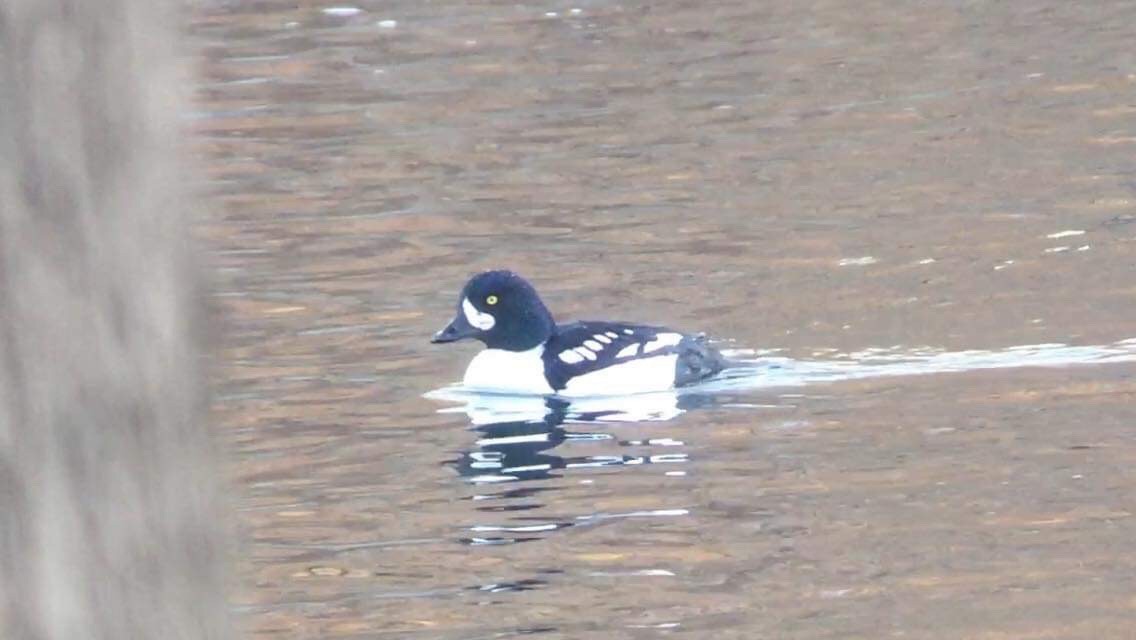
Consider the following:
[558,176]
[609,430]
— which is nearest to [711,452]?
[609,430]

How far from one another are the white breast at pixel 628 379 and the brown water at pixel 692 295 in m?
0.42

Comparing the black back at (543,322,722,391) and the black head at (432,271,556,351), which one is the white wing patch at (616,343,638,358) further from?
the black head at (432,271,556,351)

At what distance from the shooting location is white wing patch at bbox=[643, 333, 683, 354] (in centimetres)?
1249

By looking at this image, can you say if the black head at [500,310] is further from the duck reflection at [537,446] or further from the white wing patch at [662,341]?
the white wing patch at [662,341]

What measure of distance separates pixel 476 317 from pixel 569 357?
0.61 meters

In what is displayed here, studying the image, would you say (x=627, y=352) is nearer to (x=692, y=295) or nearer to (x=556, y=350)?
(x=556, y=350)

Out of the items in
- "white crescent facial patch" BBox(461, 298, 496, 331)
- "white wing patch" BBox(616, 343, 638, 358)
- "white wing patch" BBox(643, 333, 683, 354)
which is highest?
"white crescent facial patch" BBox(461, 298, 496, 331)

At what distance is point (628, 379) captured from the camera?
1277 cm

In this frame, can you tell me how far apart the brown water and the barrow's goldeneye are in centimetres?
38

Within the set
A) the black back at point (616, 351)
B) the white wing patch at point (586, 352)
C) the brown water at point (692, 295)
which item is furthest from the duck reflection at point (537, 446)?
the white wing patch at point (586, 352)

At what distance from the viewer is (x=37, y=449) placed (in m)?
1.77

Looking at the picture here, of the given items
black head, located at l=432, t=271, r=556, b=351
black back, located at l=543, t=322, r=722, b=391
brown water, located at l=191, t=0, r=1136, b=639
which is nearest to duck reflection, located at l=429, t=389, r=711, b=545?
brown water, located at l=191, t=0, r=1136, b=639

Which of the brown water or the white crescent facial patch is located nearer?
the brown water

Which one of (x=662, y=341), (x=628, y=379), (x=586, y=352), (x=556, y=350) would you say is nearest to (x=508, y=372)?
(x=556, y=350)
